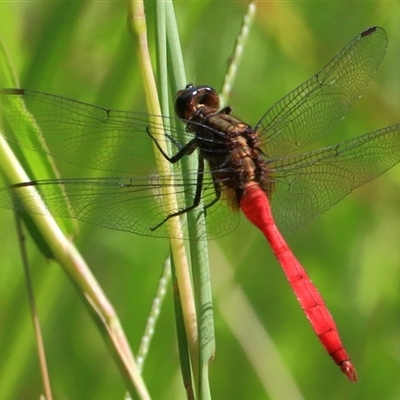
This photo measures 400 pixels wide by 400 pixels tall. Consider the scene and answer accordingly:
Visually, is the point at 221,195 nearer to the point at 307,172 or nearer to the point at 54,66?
the point at 307,172

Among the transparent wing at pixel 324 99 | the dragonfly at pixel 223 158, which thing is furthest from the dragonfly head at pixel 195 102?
the transparent wing at pixel 324 99

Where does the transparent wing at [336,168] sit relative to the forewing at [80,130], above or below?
below

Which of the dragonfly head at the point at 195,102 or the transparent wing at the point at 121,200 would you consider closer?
the transparent wing at the point at 121,200

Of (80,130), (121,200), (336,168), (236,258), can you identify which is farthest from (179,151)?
(236,258)

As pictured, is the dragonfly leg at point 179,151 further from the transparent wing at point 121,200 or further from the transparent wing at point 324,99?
the transparent wing at point 324,99

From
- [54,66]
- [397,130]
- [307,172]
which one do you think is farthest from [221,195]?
[54,66]

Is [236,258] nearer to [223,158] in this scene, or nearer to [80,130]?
[223,158]

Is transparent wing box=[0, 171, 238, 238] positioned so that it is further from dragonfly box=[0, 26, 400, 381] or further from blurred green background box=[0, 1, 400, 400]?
blurred green background box=[0, 1, 400, 400]
